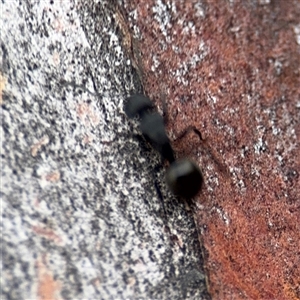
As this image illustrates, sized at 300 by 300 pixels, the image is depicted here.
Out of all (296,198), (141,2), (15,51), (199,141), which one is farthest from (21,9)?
(296,198)

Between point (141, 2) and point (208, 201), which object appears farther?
point (208, 201)

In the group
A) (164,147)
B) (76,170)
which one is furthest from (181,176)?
(76,170)

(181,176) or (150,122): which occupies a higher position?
(150,122)

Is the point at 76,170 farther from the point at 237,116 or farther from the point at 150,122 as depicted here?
the point at 237,116

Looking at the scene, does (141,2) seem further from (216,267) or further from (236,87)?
(216,267)

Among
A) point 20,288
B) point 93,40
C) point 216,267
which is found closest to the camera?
point 20,288
